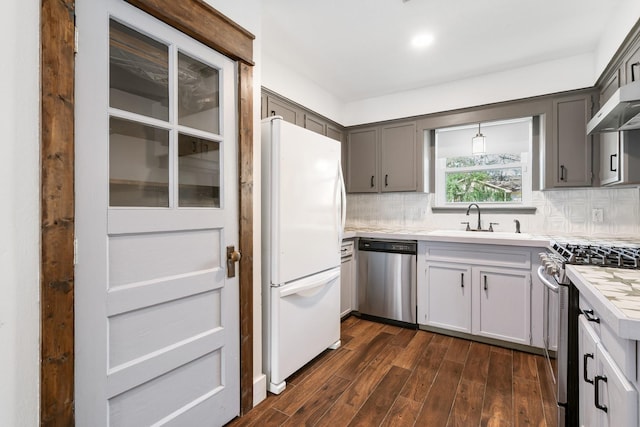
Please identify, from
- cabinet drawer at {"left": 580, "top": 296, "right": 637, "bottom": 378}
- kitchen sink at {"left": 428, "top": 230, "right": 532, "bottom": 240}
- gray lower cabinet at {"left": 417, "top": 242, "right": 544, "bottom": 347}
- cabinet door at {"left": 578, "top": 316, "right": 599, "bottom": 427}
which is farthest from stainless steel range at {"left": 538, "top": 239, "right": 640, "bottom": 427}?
kitchen sink at {"left": 428, "top": 230, "right": 532, "bottom": 240}

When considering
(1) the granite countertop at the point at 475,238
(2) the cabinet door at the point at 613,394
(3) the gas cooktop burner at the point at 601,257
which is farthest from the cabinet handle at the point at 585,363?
(1) the granite countertop at the point at 475,238

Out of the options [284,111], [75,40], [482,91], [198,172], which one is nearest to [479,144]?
[482,91]

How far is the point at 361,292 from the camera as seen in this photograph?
10.9ft

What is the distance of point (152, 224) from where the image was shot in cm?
137

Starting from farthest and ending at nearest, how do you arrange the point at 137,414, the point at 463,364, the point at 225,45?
the point at 463,364
the point at 225,45
the point at 137,414

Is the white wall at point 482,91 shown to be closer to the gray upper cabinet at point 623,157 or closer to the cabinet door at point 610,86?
the cabinet door at point 610,86

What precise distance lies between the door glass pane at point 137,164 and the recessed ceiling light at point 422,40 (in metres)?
2.04

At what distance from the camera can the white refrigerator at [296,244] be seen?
200cm

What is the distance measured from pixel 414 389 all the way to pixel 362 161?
2.51 metres

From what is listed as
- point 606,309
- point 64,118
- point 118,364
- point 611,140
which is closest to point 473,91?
point 611,140

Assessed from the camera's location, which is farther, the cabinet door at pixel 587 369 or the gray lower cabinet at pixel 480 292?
the gray lower cabinet at pixel 480 292

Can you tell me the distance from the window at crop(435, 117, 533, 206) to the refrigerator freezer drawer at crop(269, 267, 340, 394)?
6.24ft

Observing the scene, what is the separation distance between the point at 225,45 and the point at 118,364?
160 cm

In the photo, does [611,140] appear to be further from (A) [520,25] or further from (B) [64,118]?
(B) [64,118]
